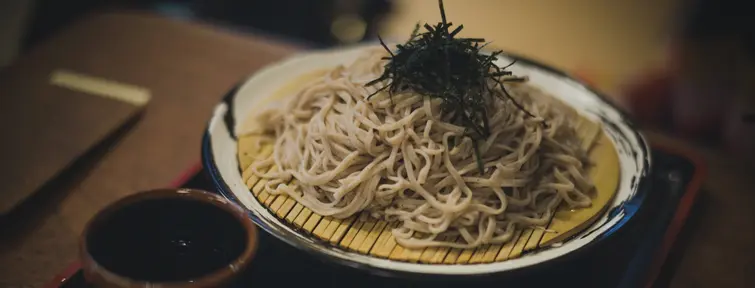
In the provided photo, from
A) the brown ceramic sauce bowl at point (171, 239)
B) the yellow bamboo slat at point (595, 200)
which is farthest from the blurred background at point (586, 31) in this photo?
the brown ceramic sauce bowl at point (171, 239)

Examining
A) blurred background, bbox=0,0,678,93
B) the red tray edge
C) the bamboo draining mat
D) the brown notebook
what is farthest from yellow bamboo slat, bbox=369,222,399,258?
blurred background, bbox=0,0,678,93

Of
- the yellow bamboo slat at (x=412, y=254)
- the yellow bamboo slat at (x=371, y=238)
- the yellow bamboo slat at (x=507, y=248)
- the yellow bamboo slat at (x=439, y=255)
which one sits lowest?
the yellow bamboo slat at (x=371, y=238)

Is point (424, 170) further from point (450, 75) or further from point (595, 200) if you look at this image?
point (595, 200)

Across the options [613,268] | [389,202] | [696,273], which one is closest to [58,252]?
[389,202]

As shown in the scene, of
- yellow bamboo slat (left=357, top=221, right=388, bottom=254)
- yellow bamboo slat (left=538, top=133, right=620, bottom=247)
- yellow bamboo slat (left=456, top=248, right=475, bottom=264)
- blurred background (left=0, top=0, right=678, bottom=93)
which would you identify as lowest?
blurred background (left=0, top=0, right=678, bottom=93)

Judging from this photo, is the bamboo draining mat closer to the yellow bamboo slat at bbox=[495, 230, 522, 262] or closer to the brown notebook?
the yellow bamboo slat at bbox=[495, 230, 522, 262]

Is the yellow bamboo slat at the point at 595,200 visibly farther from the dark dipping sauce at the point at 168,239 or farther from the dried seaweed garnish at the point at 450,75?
the dark dipping sauce at the point at 168,239

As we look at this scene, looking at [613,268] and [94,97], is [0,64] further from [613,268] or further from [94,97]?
[613,268]

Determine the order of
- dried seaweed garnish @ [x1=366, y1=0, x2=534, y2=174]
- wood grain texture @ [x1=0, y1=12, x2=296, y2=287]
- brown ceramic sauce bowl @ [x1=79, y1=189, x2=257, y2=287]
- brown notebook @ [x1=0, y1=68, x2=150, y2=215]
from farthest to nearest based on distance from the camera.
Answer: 1. brown notebook @ [x1=0, y1=68, x2=150, y2=215]
2. wood grain texture @ [x1=0, y1=12, x2=296, y2=287]
3. dried seaweed garnish @ [x1=366, y1=0, x2=534, y2=174]
4. brown ceramic sauce bowl @ [x1=79, y1=189, x2=257, y2=287]

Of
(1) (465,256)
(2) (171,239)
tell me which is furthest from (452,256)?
(2) (171,239)
